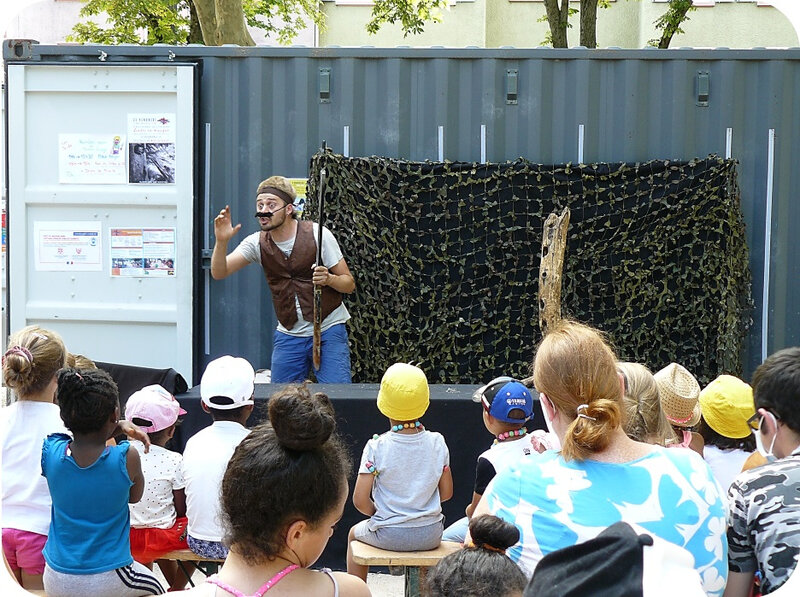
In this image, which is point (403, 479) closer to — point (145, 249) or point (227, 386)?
point (227, 386)

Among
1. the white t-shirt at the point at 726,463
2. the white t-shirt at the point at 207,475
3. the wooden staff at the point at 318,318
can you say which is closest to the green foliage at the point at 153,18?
the wooden staff at the point at 318,318

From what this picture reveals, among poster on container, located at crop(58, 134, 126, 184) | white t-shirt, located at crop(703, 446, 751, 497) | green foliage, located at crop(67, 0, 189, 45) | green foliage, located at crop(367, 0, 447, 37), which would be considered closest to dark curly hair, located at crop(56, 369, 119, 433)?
white t-shirt, located at crop(703, 446, 751, 497)

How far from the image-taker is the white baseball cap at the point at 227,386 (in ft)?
12.6

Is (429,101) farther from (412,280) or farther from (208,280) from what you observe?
(208,280)

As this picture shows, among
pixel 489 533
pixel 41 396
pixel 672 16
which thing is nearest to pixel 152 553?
pixel 41 396

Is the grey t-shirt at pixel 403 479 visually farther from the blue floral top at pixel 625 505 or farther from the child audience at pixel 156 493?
the blue floral top at pixel 625 505

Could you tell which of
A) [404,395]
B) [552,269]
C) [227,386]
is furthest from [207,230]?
[404,395]

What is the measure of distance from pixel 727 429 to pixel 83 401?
248cm

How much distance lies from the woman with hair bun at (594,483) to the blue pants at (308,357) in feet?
12.1

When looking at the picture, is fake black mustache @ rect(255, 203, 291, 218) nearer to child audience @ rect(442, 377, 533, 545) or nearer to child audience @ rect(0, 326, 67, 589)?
child audience @ rect(0, 326, 67, 589)

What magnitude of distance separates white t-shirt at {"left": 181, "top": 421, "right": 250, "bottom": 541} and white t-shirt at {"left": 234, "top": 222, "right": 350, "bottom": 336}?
87.9 inches

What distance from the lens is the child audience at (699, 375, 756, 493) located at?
366cm

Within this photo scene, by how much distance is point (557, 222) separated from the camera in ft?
20.0

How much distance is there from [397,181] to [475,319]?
110 centimetres
